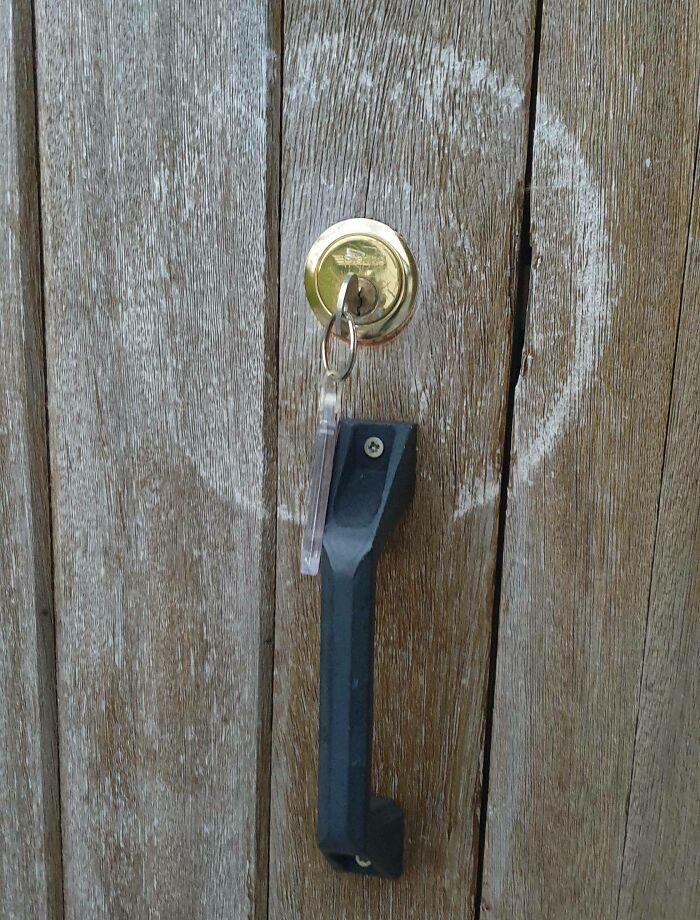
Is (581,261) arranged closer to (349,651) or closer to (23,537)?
(349,651)

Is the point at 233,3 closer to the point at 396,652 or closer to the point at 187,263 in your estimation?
the point at 187,263

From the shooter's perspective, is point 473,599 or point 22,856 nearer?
point 473,599

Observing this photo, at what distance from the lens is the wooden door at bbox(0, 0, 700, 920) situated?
413 millimetres

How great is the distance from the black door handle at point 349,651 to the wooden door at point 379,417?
0.14 ft

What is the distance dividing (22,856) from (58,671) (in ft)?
0.53

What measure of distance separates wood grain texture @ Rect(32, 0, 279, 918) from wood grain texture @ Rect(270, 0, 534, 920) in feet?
0.06

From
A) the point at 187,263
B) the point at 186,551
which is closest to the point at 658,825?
the point at 186,551

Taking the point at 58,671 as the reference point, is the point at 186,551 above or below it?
above

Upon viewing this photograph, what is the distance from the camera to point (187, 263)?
47cm

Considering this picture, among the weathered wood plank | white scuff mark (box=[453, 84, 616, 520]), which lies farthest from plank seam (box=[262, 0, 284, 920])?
the weathered wood plank

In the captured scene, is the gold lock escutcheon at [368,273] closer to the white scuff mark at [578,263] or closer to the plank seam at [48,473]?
the white scuff mark at [578,263]

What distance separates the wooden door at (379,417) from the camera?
413 mm

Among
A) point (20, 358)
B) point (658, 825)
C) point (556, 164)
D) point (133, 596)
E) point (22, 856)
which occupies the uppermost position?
point (556, 164)

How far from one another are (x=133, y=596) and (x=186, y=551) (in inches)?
2.2
